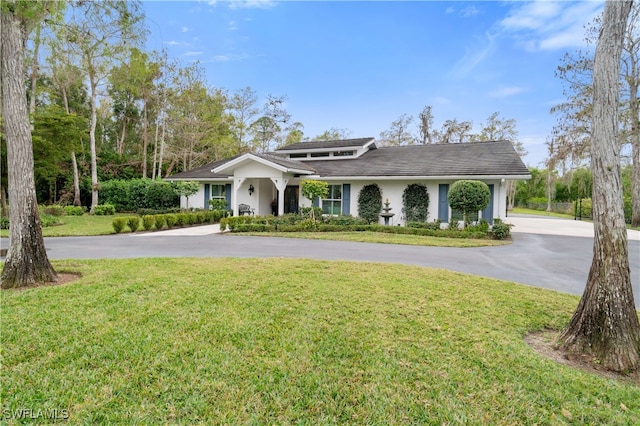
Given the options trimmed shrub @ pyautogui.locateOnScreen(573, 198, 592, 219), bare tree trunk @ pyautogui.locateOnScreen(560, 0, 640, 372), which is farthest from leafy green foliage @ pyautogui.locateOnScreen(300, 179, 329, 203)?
trimmed shrub @ pyautogui.locateOnScreen(573, 198, 592, 219)

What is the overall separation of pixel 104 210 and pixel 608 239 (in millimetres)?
23893

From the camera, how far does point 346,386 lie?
2.60 metres

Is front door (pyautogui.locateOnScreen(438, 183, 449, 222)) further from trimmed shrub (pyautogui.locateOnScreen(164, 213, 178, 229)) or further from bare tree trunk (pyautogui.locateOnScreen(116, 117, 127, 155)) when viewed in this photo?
bare tree trunk (pyautogui.locateOnScreen(116, 117, 127, 155))

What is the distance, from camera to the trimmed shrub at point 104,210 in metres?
19.8

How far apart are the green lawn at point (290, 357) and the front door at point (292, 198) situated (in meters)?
13.6

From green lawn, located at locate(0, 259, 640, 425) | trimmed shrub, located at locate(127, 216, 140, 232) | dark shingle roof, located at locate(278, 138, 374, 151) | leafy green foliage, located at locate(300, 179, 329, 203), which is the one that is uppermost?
dark shingle roof, located at locate(278, 138, 374, 151)

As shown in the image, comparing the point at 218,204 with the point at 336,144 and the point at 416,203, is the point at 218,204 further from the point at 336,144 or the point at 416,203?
the point at 416,203

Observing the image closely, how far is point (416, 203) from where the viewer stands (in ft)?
48.9

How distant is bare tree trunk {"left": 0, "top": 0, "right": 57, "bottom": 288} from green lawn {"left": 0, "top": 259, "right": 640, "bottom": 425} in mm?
635

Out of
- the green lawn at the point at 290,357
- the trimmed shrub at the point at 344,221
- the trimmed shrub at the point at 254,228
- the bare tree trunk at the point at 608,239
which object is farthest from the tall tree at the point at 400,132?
the bare tree trunk at the point at 608,239

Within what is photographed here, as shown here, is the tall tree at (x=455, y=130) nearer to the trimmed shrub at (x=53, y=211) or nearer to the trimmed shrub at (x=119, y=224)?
the trimmed shrub at (x=119, y=224)

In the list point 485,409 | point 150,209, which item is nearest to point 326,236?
point 485,409

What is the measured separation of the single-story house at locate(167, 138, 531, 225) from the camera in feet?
45.9

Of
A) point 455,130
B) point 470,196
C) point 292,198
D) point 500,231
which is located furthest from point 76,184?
point 455,130
